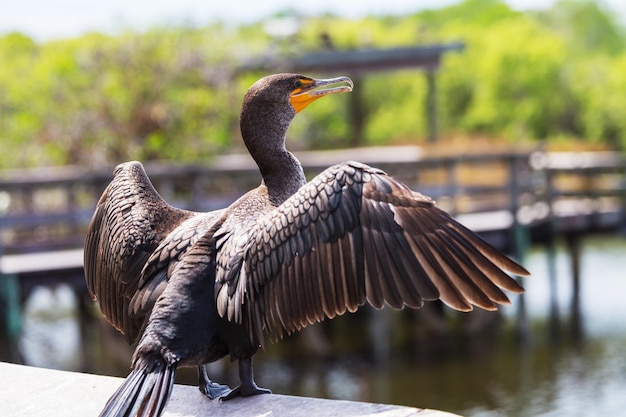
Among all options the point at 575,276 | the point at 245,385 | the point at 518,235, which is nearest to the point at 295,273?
the point at 245,385

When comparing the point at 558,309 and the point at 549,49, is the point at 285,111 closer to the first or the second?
the point at 558,309

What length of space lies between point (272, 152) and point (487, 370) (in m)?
10.6

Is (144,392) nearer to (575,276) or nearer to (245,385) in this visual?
(245,385)

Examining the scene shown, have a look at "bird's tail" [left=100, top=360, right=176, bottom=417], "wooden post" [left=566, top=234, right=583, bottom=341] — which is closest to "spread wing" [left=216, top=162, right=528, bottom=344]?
"bird's tail" [left=100, top=360, right=176, bottom=417]

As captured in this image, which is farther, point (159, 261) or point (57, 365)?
point (57, 365)

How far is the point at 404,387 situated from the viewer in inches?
528

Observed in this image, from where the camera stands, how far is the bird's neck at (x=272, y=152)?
4.15 meters

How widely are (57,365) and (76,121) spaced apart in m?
3.94

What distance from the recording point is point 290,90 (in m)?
4.24

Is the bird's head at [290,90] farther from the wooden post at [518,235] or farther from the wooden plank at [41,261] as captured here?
the wooden post at [518,235]

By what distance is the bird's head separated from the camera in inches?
166

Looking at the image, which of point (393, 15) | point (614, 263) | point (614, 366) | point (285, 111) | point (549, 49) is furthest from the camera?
point (393, 15)

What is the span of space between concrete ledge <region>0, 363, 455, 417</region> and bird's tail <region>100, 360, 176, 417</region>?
1.01ft

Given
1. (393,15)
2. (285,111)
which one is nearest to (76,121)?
(285,111)
